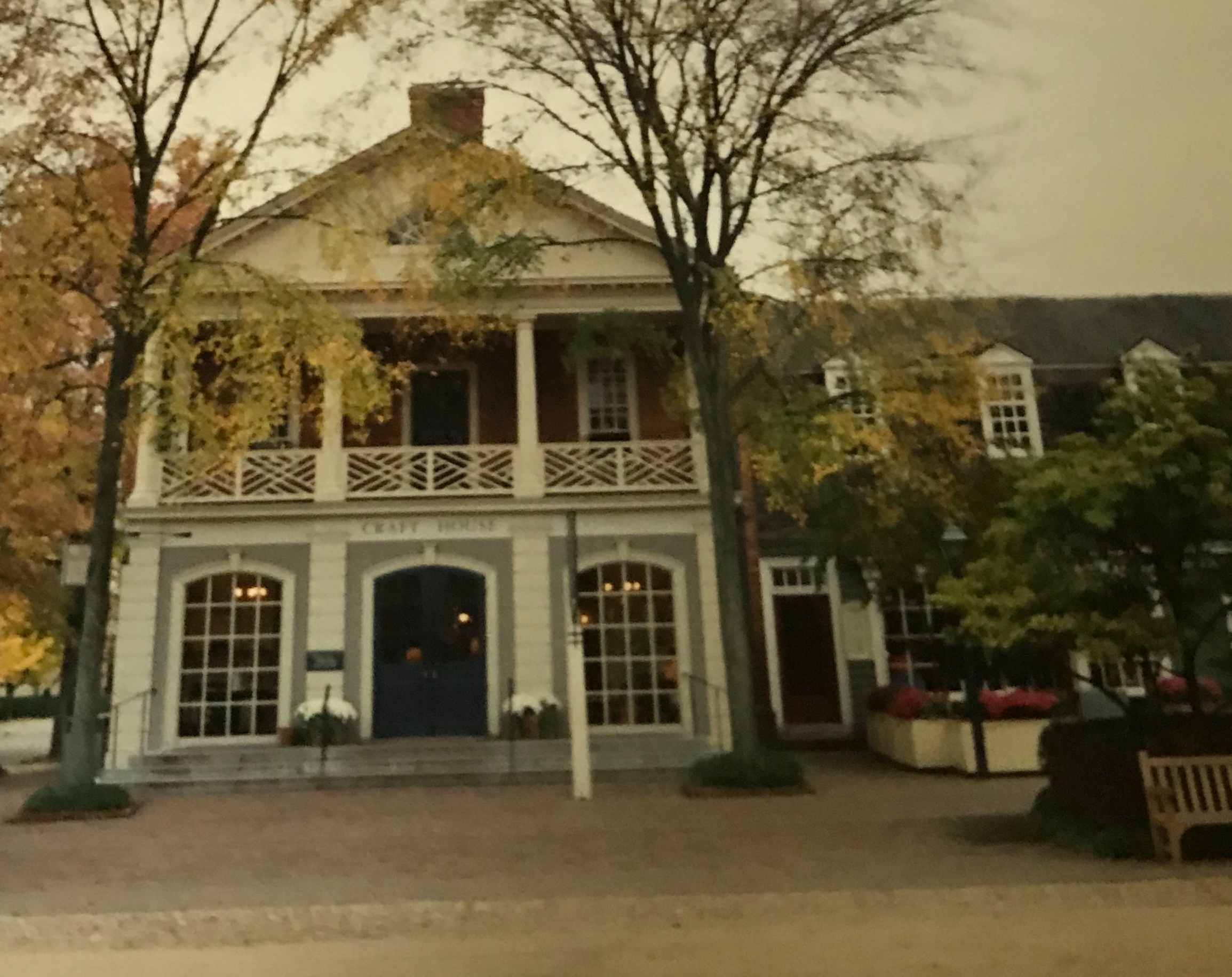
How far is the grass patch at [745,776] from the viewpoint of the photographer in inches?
439

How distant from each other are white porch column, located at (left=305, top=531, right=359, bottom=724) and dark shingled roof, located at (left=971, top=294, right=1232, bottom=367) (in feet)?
44.1

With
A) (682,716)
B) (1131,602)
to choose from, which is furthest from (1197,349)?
(682,716)

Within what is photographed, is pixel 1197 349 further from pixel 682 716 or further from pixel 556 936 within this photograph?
pixel 682 716

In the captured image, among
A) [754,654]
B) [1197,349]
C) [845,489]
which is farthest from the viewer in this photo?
[754,654]

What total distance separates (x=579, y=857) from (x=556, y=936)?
2.29 metres

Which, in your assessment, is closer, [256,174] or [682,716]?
[256,174]

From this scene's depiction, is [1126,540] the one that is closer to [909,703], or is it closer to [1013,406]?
[909,703]

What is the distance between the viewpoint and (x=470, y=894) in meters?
6.56

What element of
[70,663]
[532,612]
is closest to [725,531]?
[532,612]

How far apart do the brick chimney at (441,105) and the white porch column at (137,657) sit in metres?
7.75

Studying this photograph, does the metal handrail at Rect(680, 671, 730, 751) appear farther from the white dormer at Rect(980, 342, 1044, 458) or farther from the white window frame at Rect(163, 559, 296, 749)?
the white dormer at Rect(980, 342, 1044, 458)

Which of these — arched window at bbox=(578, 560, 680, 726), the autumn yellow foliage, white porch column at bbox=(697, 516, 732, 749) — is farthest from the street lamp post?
the autumn yellow foliage

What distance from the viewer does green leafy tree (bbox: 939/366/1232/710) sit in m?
7.40

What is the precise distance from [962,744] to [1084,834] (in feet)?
16.9
